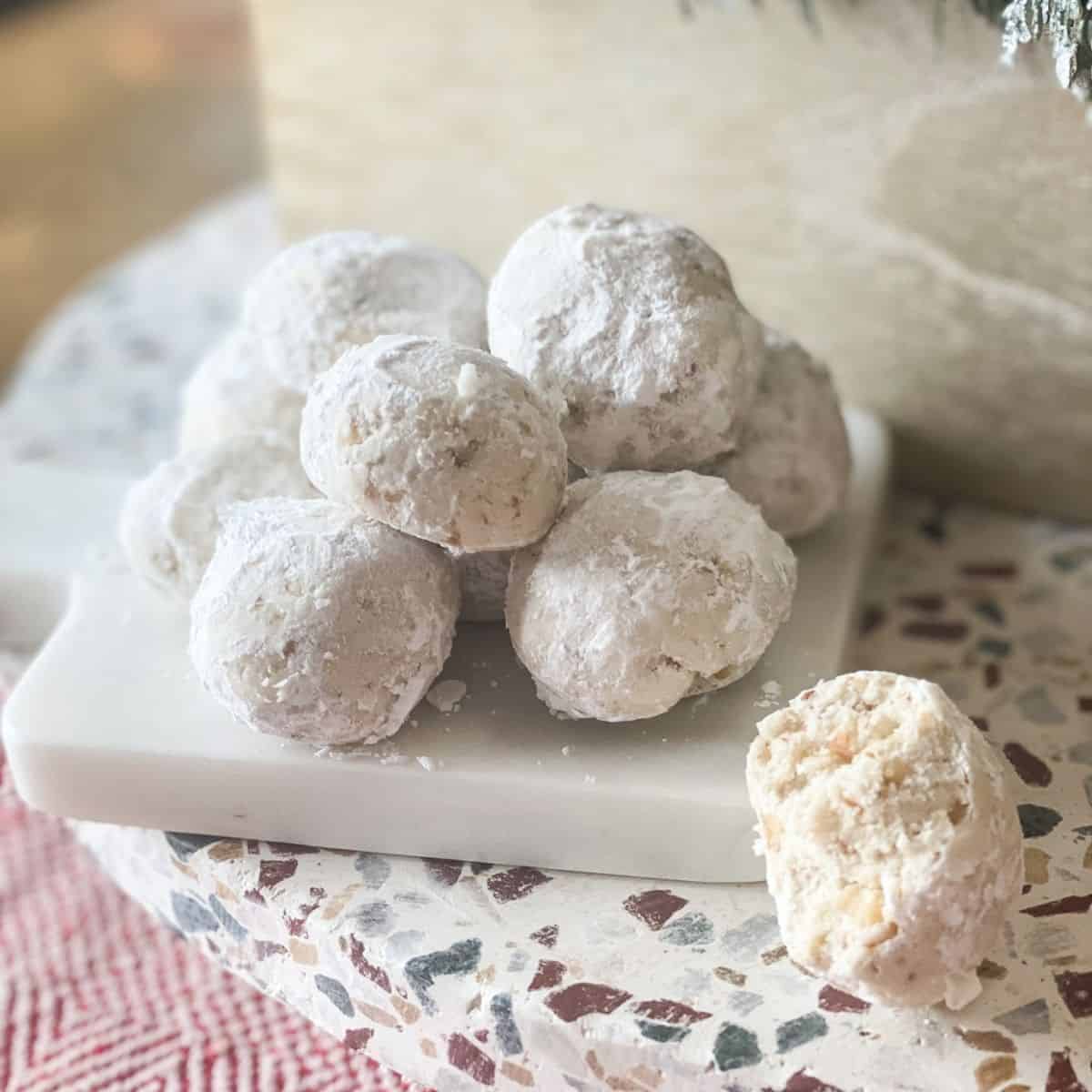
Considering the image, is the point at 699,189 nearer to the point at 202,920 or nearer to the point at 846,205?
the point at 846,205

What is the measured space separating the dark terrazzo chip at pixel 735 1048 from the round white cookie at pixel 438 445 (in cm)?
22

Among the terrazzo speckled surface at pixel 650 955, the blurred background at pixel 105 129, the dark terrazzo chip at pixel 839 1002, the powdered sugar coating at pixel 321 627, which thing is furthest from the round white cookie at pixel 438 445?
the blurred background at pixel 105 129

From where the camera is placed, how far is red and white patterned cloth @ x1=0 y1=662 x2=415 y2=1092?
72 cm

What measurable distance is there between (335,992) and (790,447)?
0.35m

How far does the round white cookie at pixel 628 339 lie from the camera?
669 mm

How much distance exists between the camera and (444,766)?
2.18 ft

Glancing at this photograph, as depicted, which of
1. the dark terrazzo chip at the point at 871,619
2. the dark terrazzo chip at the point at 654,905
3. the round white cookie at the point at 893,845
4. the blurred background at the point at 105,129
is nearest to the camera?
the round white cookie at the point at 893,845

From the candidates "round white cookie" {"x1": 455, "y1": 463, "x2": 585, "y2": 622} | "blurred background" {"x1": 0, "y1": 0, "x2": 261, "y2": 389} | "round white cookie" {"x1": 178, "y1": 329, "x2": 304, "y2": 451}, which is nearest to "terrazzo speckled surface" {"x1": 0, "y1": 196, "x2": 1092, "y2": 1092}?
"round white cookie" {"x1": 455, "y1": 463, "x2": 585, "y2": 622}

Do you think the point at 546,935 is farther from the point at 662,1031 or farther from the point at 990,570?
the point at 990,570

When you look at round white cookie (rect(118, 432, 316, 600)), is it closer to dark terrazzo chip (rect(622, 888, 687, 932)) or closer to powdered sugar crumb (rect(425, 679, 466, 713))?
powdered sugar crumb (rect(425, 679, 466, 713))

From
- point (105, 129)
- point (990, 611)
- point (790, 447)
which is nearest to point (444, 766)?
point (790, 447)

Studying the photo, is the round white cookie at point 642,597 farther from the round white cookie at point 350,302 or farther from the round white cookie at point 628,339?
the round white cookie at point 350,302

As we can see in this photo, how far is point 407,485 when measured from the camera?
61 centimetres

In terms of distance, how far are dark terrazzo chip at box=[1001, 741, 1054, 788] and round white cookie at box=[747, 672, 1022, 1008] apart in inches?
6.2
